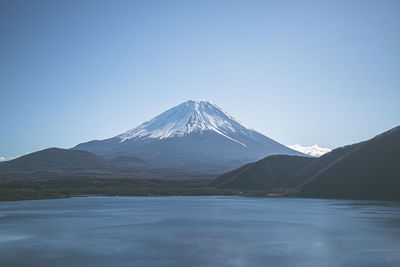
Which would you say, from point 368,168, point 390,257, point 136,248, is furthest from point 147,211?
point 368,168

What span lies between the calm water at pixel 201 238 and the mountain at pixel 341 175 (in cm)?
1920

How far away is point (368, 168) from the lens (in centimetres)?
6619

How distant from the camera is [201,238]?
29.1m

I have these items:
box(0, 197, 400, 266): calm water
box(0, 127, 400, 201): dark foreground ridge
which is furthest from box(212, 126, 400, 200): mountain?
box(0, 197, 400, 266): calm water

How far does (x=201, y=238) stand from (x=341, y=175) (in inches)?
1809

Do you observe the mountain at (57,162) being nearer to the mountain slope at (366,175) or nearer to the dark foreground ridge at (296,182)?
the dark foreground ridge at (296,182)

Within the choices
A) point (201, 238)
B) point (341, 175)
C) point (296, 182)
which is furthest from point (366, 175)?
point (201, 238)

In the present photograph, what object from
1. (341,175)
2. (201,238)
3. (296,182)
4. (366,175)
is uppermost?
(341,175)

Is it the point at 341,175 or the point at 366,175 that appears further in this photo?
the point at 341,175

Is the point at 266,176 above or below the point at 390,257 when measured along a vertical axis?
above

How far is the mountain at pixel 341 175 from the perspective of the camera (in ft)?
210

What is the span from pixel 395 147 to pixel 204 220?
1719 inches

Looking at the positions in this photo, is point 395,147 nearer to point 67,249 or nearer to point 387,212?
point 387,212

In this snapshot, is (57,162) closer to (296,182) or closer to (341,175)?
(296,182)
